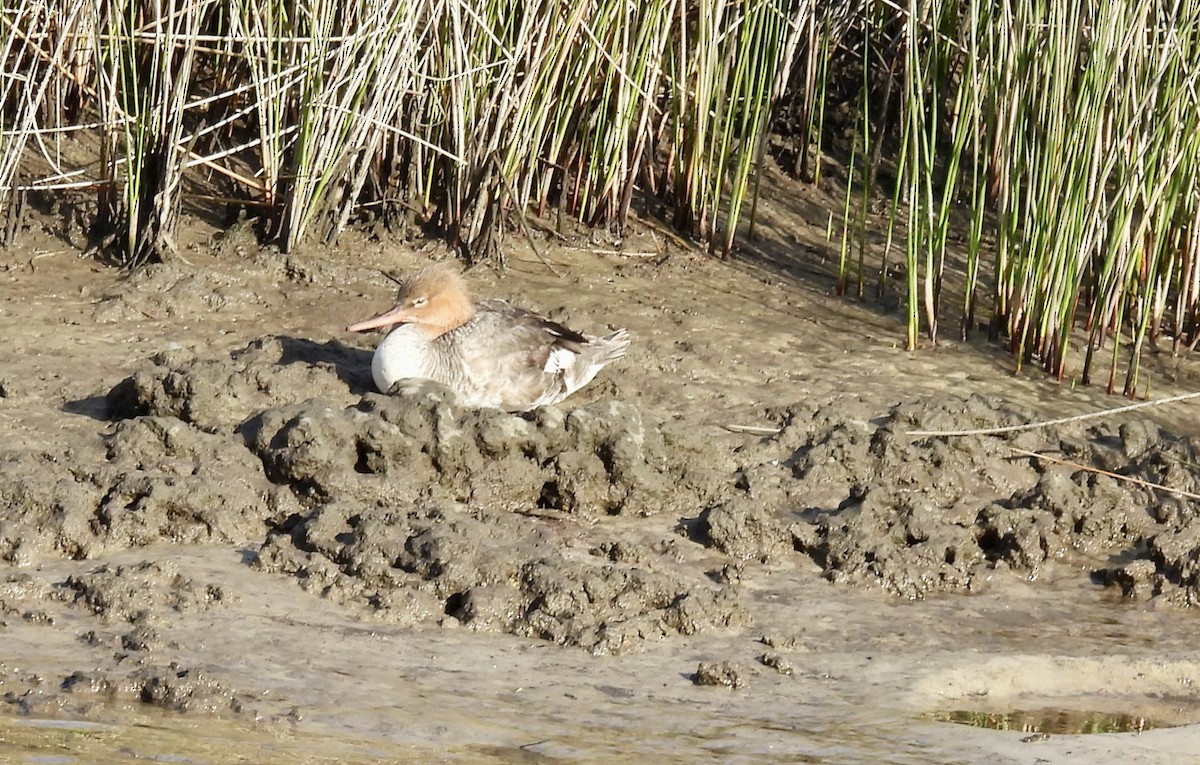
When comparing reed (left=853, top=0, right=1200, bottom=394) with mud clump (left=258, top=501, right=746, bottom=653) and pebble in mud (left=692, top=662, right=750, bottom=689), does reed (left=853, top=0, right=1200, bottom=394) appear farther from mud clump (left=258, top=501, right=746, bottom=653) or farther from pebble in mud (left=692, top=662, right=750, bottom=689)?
pebble in mud (left=692, top=662, right=750, bottom=689)

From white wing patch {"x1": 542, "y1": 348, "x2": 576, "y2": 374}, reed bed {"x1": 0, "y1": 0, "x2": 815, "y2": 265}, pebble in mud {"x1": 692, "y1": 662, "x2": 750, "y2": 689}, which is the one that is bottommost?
pebble in mud {"x1": 692, "y1": 662, "x2": 750, "y2": 689}

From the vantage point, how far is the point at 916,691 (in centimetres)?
458

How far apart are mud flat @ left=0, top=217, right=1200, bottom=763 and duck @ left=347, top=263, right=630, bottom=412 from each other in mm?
155

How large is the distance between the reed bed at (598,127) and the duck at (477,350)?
34.4 inches

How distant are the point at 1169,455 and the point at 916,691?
6.39 feet

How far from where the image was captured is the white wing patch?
629 cm

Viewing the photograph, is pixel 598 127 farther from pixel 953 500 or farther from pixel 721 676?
pixel 721 676

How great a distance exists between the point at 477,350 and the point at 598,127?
5.68ft

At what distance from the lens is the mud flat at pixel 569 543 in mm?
4227

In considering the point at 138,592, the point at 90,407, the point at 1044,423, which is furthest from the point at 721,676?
the point at 90,407

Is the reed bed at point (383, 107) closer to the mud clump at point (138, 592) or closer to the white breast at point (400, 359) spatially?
the white breast at point (400, 359)

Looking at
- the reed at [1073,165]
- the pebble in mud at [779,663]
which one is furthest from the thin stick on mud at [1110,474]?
the pebble in mud at [779,663]

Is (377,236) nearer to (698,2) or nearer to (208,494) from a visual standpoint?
(698,2)

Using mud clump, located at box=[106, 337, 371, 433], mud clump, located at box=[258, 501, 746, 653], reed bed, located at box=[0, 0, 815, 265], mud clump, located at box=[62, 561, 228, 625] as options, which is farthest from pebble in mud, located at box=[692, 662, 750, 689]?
reed bed, located at box=[0, 0, 815, 265]
